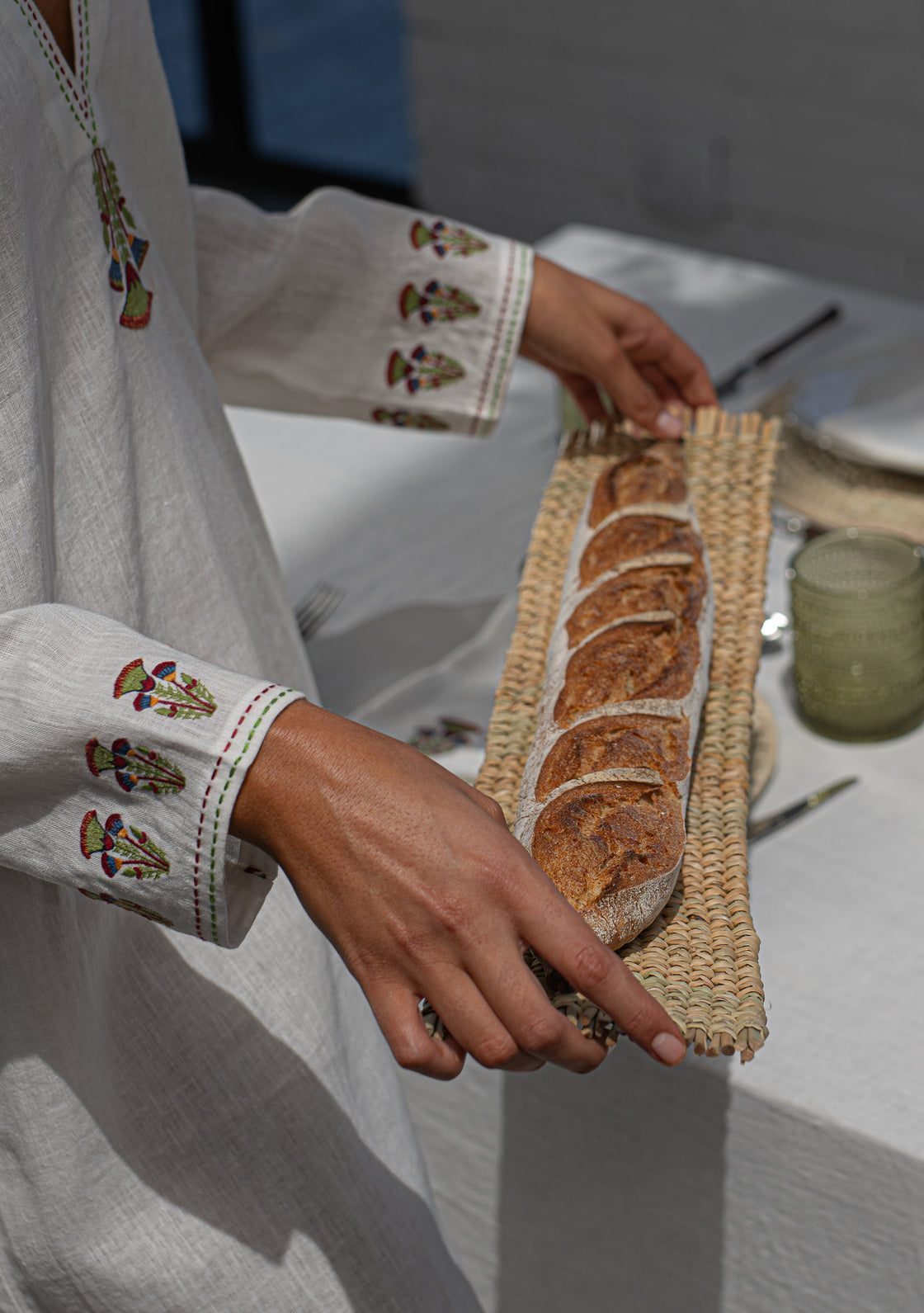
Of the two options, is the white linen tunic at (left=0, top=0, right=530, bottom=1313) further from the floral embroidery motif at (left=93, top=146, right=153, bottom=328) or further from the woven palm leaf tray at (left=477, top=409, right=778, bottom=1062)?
the woven palm leaf tray at (left=477, top=409, right=778, bottom=1062)

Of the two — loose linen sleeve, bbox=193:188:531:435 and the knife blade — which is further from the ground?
loose linen sleeve, bbox=193:188:531:435

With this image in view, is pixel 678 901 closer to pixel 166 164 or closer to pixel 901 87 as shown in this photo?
pixel 166 164

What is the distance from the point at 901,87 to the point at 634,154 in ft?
2.36

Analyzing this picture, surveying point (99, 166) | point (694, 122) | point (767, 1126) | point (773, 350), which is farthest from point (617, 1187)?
point (694, 122)

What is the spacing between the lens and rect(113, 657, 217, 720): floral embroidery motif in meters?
0.57

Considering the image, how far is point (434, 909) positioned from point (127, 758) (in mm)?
152

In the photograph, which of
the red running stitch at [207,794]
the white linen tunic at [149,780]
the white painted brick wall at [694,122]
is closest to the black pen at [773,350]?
the white linen tunic at [149,780]

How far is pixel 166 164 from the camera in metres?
0.82

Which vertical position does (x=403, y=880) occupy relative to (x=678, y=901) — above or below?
above

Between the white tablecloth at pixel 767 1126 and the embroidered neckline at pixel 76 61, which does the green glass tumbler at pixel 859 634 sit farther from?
the embroidered neckline at pixel 76 61

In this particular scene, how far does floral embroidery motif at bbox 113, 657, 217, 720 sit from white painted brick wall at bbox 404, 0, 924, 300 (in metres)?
2.84

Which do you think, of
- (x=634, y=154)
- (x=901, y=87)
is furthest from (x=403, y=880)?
(x=634, y=154)

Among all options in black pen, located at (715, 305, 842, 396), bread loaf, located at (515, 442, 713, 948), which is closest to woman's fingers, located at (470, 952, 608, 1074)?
bread loaf, located at (515, 442, 713, 948)

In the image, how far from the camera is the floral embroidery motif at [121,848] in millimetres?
595
